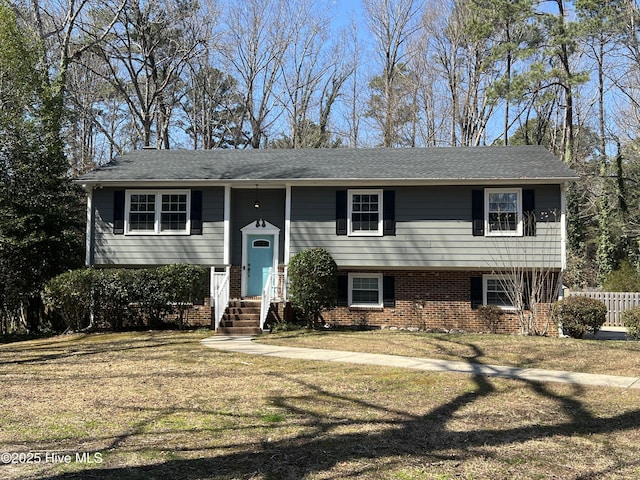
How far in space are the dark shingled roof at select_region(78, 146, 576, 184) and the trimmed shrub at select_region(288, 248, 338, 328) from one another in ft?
8.11

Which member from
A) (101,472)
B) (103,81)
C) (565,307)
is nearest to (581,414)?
(101,472)

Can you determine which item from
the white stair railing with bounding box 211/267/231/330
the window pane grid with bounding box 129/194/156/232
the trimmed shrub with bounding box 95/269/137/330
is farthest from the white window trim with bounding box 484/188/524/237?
the trimmed shrub with bounding box 95/269/137/330

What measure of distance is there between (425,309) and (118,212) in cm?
976

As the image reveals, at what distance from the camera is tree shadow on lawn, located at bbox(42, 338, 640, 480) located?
4.23 meters

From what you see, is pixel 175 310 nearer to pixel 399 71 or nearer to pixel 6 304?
pixel 6 304

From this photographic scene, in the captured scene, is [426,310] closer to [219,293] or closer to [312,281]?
[312,281]

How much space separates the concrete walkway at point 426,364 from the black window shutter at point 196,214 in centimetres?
508

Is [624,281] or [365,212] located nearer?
[365,212]

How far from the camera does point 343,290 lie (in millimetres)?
16500

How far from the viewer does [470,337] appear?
13281 millimetres

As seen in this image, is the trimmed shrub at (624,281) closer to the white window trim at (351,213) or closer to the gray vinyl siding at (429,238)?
the gray vinyl siding at (429,238)

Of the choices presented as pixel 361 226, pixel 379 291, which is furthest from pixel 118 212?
pixel 379 291

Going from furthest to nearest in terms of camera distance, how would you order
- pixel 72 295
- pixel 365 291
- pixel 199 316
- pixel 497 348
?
pixel 365 291 → pixel 199 316 → pixel 72 295 → pixel 497 348

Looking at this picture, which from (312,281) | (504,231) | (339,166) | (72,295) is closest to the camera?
(72,295)
